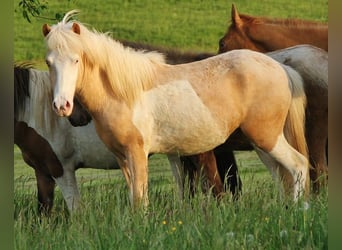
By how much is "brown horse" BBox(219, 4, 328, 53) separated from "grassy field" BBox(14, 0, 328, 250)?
60 millimetres

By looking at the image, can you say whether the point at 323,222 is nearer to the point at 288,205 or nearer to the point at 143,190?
the point at 288,205

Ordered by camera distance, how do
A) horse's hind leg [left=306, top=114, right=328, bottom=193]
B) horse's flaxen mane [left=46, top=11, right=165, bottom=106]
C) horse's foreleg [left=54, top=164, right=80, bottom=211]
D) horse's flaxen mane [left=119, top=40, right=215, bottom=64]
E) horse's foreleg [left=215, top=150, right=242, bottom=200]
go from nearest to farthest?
horse's flaxen mane [left=46, top=11, right=165, bottom=106], horse's foreleg [left=54, top=164, right=80, bottom=211], horse's hind leg [left=306, top=114, right=328, bottom=193], horse's flaxen mane [left=119, top=40, right=215, bottom=64], horse's foreleg [left=215, top=150, right=242, bottom=200]

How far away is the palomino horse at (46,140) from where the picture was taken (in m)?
5.81

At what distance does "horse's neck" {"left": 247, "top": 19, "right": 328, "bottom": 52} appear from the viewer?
618cm

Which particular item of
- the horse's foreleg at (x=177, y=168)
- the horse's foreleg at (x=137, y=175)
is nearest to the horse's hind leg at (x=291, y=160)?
the horse's foreleg at (x=177, y=168)

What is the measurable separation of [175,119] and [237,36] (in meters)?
1.23

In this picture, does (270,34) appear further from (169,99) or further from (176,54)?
(169,99)

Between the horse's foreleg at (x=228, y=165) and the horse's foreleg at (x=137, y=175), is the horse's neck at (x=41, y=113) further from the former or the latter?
the horse's foreleg at (x=228, y=165)

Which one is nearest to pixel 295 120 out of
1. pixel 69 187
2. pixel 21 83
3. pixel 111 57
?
pixel 111 57

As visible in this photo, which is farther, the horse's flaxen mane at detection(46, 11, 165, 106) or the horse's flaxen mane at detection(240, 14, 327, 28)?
the horse's flaxen mane at detection(240, 14, 327, 28)

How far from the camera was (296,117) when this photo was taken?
559 cm

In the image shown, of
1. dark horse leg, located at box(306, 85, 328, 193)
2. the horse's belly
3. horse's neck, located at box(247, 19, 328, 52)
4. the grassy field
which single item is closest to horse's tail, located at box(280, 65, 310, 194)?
dark horse leg, located at box(306, 85, 328, 193)

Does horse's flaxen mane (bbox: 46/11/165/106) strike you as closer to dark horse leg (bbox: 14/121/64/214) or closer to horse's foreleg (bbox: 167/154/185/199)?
horse's foreleg (bbox: 167/154/185/199)

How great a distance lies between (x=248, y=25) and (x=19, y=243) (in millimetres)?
2575
